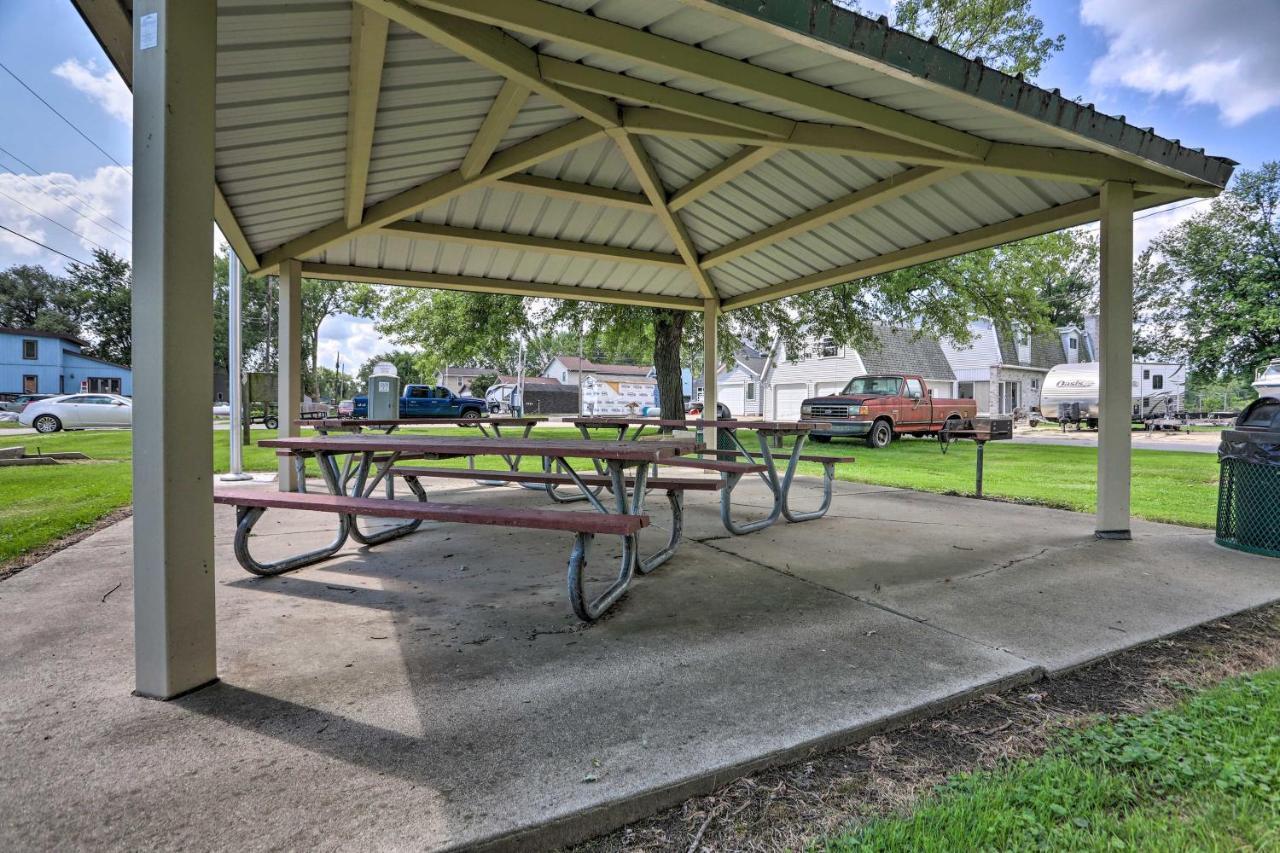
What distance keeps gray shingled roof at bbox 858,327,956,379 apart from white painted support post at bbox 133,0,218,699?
26.0 meters

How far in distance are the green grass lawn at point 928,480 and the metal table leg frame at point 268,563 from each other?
183 cm

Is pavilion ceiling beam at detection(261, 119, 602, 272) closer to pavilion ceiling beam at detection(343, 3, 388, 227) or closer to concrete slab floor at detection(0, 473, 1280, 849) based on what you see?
pavilion ceiling beam at detection(343, 3, 388, 227)

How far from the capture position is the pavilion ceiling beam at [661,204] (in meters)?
4.81

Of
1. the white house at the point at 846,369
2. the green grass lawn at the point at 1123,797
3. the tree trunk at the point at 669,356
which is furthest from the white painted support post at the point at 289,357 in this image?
the white house at the point at 846,369

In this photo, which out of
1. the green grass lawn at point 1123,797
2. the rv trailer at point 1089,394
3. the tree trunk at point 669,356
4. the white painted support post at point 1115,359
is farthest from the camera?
the rv trailer at point 1089,394

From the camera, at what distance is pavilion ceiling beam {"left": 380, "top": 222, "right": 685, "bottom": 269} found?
20.2 ft

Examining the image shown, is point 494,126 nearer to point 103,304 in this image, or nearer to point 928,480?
point 928,480

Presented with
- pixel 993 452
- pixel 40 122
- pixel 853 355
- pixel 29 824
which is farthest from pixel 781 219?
pixel 40 122

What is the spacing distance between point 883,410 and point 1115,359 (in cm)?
1090

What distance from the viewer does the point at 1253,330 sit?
24188 mm

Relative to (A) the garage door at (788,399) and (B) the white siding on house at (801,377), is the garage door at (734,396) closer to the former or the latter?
(B) the white siding on house at (801,377)

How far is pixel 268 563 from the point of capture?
3811 mm

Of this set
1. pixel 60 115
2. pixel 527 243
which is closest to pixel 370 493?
pixel 527 243

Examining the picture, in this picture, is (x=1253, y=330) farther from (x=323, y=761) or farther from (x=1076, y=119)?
(x=323, y=761)
